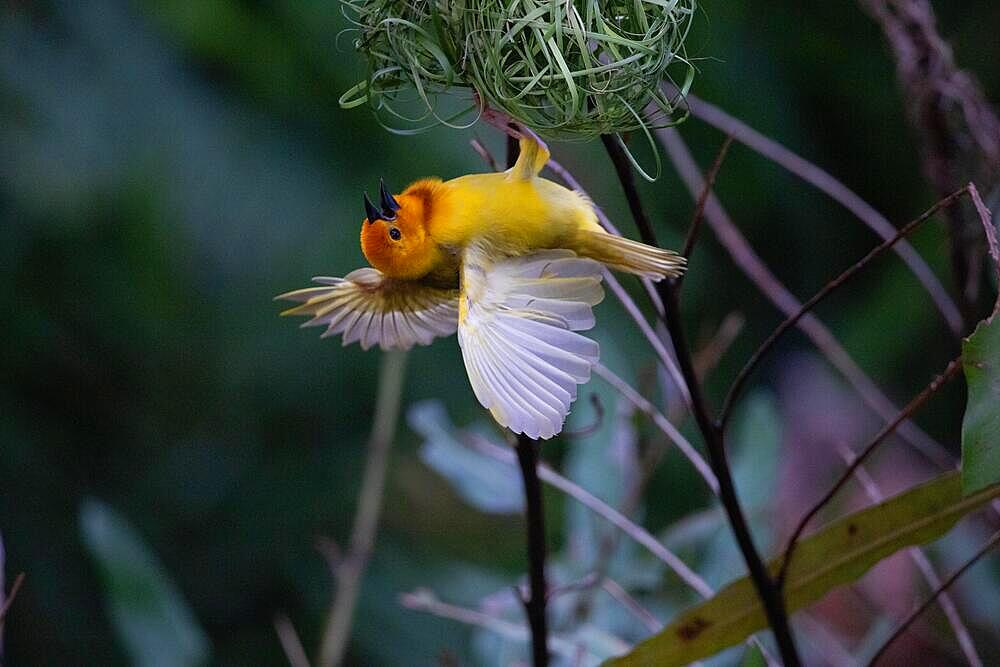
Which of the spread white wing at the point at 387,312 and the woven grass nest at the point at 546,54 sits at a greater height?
the woven grass nest at the point at 546,54

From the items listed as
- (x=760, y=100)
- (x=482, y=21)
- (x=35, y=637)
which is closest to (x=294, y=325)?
(x=35, y=637)

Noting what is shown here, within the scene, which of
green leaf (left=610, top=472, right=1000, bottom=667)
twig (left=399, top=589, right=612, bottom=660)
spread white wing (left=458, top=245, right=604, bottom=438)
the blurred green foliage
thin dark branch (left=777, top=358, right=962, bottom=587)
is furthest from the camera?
the blurred green foliage

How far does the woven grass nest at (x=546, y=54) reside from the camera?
0.59 metres

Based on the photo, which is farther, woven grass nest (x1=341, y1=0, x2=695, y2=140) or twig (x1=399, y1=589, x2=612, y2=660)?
twig (x1=399, y1=589, x2=612, y2=660)

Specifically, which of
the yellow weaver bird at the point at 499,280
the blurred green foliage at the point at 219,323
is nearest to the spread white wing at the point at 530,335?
the yellow weaver bird at the point at 499,280

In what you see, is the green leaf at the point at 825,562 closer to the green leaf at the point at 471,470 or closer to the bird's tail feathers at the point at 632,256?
the bird's tail feathers at the point at 632,256

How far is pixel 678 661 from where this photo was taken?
0.77 metres

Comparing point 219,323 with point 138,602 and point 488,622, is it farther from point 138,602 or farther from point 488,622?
point 488,622

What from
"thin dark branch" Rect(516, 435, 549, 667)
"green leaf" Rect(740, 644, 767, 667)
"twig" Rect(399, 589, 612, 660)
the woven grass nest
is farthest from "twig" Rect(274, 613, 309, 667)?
the woven grass nest

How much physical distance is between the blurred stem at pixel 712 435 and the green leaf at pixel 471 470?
62cm

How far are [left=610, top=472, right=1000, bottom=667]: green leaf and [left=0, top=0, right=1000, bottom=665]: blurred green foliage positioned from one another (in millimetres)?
1171

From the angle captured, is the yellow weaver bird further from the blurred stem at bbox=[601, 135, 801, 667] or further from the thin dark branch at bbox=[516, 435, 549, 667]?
the thin dark branch at bbox=[516, 435, 549, 667]

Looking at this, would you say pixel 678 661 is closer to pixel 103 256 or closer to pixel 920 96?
pixel 920 96

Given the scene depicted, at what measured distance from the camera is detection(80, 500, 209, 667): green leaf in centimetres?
135
